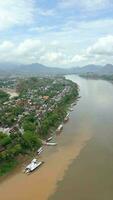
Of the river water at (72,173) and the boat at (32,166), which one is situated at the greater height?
the boat at (32,166)

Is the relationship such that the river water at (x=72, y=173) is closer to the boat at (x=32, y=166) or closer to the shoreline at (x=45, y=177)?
the shoreline at (x=45, y=177)

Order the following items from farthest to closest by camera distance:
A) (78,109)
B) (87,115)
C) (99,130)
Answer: (78,109) < (87,115) < (99,130)

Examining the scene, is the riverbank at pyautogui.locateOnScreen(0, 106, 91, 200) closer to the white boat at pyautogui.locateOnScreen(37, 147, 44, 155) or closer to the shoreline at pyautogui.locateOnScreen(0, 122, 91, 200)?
the shoreline at pyautogui.locateOnScreen(0, 122, 91, 200)

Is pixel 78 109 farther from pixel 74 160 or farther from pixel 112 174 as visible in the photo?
pixel 112 174

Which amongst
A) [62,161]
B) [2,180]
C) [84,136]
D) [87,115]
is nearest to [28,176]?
[2,180]

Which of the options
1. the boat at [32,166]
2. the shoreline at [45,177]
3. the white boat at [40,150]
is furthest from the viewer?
the white boat at [40,150]

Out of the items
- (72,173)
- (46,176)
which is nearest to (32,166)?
(46,176)

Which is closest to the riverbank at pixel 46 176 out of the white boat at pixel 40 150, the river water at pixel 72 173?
the river water at pixel 72 173
